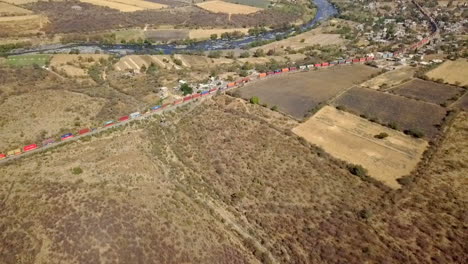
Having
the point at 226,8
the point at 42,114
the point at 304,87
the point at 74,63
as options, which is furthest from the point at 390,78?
the point at 226,8

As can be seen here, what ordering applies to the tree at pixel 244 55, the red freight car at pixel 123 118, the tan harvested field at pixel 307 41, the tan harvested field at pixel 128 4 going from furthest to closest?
1. the tan harvested field at pixel 128 4
2. the tan harvested field at pixel 307 41
3. the tree at pixel 244 55
4. the red freight car at pixel 123 118

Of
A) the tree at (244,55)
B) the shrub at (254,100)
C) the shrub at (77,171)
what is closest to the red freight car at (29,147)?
the shrub at (77,171)

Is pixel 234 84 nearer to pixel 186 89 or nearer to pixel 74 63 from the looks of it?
pixel 186 89

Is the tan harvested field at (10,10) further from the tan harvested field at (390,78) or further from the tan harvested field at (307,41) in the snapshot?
the tan harvested field at (390,78)

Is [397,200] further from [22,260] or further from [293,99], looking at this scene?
[22,260]

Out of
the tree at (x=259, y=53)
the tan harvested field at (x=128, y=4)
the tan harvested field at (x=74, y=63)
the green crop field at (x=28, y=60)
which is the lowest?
the green crop field at (x=28, y=60)

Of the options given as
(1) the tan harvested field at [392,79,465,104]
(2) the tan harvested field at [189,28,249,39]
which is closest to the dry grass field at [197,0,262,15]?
(2) the tan harvested field at [189,28,249,39]

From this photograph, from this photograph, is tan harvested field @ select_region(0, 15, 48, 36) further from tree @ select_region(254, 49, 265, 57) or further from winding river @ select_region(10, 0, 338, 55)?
tree @ select_region(254, 49, 265, 57)
